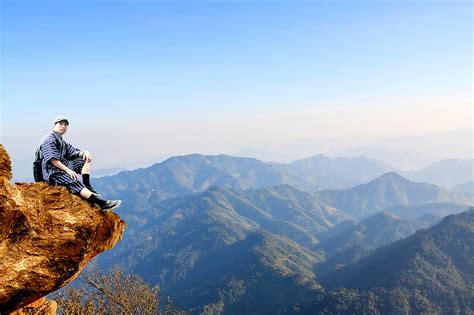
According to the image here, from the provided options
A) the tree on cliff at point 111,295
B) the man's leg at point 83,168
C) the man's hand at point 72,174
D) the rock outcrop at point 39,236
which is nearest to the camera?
the rock outcrop at point 39,236

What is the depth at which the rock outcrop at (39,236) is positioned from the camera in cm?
1264

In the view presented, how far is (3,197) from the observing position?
1248cm

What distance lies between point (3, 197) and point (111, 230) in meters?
4.47

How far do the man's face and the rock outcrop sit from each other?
2.20m

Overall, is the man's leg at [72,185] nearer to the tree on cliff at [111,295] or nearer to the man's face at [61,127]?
the man's face at [61,127]

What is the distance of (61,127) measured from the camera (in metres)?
15.0

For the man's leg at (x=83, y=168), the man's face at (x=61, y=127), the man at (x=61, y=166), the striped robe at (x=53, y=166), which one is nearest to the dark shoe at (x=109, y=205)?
the man at (x=61, y=166)

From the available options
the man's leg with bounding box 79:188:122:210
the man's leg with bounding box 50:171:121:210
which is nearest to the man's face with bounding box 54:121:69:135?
the man's leg with bounding box 50:171:121:210

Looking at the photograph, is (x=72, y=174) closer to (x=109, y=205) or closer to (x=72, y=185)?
(x=72, y=185)

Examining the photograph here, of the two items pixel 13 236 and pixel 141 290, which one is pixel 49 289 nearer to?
pixel 13 236

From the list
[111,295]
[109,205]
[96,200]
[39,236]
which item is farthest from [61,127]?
[111,295]

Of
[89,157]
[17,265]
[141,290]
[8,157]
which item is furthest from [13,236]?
[141,290]

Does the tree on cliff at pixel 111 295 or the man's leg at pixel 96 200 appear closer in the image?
the man's leg at pixel 96 200

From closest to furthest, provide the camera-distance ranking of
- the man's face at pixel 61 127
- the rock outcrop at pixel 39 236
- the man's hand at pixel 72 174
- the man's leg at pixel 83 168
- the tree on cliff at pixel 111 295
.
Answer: the rock outcrop at pixel 39 236 → the man's hand at pixel 72 174 → the man's face at pixel 61 127 → the man's leg at pixel 83 168 → the tree on cliff at pixel 111 295
